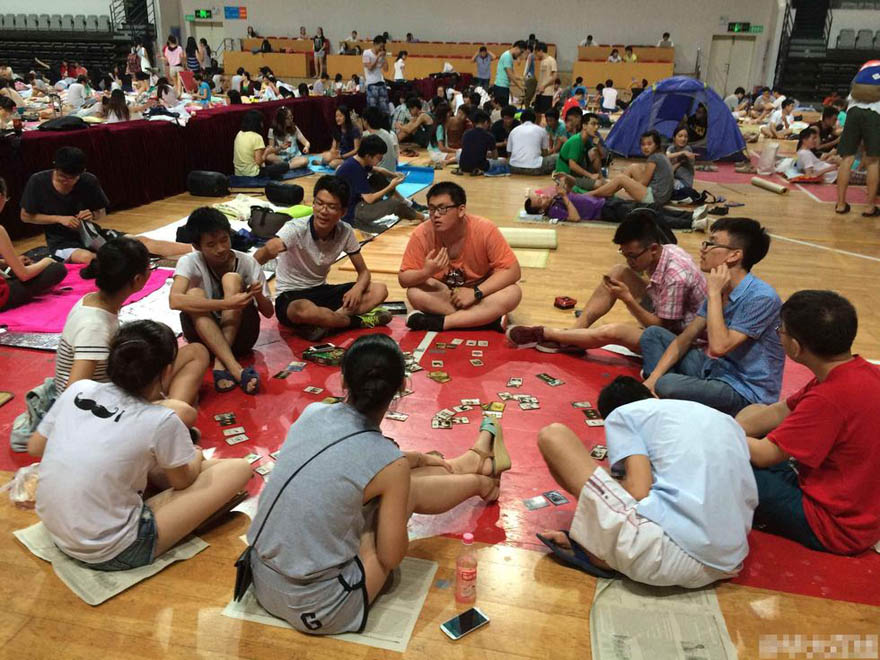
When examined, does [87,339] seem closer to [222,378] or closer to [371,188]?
[222,378]

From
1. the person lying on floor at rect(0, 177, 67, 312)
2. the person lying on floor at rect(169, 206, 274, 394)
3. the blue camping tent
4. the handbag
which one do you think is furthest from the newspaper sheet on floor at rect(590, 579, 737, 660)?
the blue camping tent

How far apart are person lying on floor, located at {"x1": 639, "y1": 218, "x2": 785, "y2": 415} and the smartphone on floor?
185cm

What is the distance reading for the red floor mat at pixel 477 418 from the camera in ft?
9.33

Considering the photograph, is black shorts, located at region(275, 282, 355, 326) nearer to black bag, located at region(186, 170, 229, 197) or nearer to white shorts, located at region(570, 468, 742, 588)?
white shorts, located at region(570, 468, 742, 588)

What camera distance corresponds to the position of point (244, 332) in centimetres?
461

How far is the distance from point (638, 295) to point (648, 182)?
4.15 m

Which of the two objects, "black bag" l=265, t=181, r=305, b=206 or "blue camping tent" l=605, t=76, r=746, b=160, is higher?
"blue camping tent" l=605, t=76, r=746, b=160

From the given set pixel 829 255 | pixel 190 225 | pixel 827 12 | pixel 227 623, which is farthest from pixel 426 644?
pixel 827 12

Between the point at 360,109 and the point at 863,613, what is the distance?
14.3 meters

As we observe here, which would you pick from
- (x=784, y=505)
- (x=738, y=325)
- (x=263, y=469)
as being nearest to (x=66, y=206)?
(x=263, y=469)

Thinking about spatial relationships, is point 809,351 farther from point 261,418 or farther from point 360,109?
point 360,109

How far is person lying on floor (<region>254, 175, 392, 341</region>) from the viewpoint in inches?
190

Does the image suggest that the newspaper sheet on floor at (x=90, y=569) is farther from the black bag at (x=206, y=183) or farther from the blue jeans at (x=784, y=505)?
the black bag at (x=206, y=183)

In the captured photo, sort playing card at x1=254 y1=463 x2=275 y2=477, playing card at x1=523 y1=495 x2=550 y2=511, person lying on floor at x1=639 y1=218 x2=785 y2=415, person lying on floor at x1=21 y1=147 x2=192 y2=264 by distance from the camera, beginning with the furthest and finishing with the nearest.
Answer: person lying on floor at x1=21 y1=147 x2=192 y2=264 → person lying on floor at x1=639 y1=218 x2=785 y2=415 → playing card at x1=254 y1=463 x2=275 y2=477 → playing card at x1=523 y1=495 x2=550 y2=511
